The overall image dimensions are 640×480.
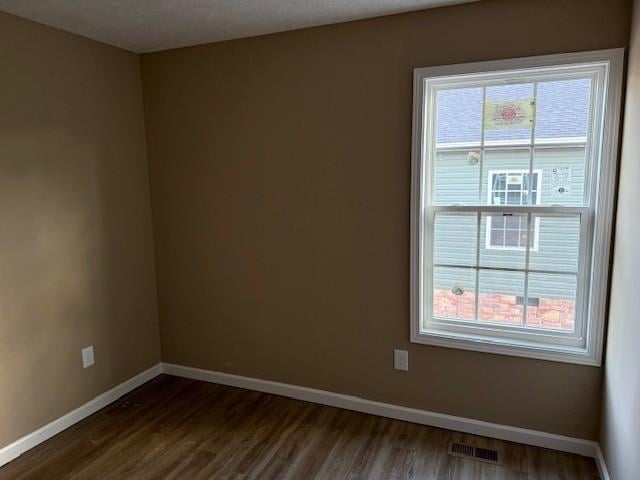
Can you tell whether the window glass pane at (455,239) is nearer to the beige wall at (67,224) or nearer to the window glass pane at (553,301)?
the window glass pane at (553,301)

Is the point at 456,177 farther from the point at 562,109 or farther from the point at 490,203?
the point at 562,109

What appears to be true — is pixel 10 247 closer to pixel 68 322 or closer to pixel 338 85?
pixel 68 322

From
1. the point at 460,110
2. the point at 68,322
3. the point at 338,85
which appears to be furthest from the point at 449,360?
the point at 68,322

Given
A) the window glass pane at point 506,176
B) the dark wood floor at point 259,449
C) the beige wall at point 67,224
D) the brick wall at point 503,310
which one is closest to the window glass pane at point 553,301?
the brick wall at point 503,310

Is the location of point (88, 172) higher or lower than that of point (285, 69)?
lower

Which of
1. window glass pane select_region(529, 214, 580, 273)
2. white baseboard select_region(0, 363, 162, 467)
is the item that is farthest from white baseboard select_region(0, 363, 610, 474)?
window glass pane select_region(529, 214, 580, 273)

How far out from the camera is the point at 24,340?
2367mm

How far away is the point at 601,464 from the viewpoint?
2.13m

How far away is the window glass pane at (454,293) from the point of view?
8.11 ft

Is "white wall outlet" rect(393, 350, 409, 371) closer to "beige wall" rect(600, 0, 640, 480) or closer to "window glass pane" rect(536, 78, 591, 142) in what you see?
"beige wall" rect(600, 0, 640, 480)

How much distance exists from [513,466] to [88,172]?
9.58 ft

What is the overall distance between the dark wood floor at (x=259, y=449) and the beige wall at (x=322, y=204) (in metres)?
0.19

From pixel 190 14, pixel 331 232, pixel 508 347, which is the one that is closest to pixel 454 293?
pixel 508 347

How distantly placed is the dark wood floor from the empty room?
0.6 inches
